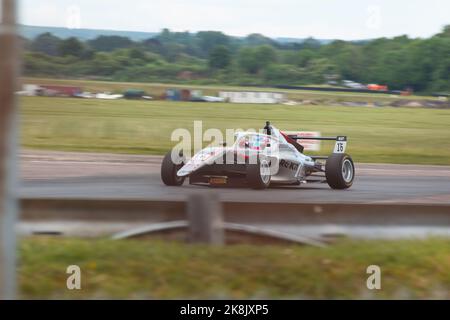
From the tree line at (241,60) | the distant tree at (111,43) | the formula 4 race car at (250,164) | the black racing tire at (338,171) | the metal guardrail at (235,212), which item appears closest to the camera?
the metal guardrail at (235,212)

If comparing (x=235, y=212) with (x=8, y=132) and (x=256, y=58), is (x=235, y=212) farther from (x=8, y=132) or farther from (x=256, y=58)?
(x=256, y=58)

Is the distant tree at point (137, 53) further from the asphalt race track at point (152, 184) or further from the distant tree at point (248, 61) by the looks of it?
the asphalt race track at point (152, 184)

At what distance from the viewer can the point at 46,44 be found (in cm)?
2858

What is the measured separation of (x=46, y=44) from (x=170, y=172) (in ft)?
49.7

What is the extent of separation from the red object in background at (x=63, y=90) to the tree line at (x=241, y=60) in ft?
1.47

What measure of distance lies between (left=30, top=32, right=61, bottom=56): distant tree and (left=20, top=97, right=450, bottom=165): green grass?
1.73m

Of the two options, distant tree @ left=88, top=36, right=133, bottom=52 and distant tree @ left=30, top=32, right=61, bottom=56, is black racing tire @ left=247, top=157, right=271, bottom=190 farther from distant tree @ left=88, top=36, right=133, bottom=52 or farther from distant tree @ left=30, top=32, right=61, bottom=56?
distant tree @ left=30, top=32, right=61, bottom=56

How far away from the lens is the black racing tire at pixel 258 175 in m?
14.6

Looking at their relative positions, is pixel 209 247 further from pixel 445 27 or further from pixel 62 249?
pixel 445 27

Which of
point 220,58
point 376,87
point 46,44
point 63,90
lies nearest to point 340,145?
point 220,58

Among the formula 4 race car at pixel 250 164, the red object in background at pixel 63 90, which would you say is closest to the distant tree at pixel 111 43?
the red object in background at pixel 63 90

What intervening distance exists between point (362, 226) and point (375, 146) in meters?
21.8

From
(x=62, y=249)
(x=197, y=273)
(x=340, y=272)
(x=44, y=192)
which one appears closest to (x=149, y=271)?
(x=197, y=273)
